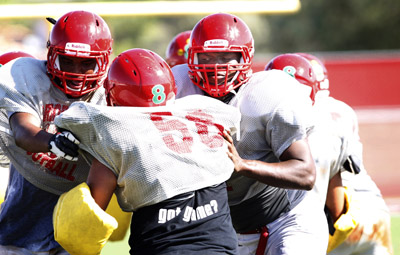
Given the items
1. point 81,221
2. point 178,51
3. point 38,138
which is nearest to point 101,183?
point 81,221

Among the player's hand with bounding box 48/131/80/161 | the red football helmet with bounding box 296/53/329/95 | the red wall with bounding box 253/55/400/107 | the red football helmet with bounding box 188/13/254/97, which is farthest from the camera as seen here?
the red wall with bounding box 253/55/400/107

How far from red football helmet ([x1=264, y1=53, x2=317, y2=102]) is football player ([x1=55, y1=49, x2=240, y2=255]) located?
62.4 inches

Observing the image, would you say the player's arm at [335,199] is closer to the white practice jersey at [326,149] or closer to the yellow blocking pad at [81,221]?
the white practice jersey at [326,149]

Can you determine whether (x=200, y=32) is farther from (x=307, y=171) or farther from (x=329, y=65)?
(x=329, y=65)

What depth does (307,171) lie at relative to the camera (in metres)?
3.06

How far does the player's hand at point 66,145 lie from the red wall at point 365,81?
1022 centimetres

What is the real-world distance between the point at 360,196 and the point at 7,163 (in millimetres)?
2242

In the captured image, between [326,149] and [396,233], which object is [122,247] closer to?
[396,233]

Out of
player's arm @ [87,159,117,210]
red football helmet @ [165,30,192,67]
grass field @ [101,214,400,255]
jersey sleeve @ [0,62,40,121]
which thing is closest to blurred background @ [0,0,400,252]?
grass field @ [101,214,400,255]

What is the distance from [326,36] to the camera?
2592 cm

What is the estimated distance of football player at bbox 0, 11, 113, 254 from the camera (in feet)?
10.4

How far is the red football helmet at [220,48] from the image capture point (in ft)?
10.7

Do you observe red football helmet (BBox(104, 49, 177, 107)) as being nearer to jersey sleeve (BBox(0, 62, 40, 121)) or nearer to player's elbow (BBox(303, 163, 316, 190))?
jersey sleeve (BBox(0, 62, 40, 121))

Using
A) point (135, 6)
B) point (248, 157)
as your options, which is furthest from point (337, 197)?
point (135, 6)
